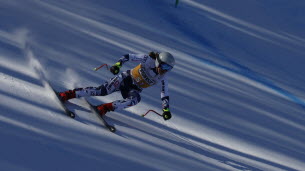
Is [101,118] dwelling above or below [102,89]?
below

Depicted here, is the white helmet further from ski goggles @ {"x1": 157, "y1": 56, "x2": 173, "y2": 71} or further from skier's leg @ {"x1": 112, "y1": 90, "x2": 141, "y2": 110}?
skier's leg @ {"x1": 112, "y1": 90, "x2": 141, "y2": 110}

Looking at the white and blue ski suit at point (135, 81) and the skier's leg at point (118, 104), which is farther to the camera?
the white and blue ski suit at point (135, 81)

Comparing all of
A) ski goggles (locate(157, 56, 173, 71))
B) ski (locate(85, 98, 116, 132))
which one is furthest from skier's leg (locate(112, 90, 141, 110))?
ski goggles (locate(157, 56, 173, 71))

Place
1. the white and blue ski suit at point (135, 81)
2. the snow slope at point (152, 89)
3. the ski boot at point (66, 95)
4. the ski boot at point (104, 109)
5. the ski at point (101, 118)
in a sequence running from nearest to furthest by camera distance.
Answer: the snow slope at point (152, 89) < the ski at point (101, 118) < the ski boot at point (66, 95) < the ski boot at point (104, 109) < the white and blue ski suit at point (135, 81)

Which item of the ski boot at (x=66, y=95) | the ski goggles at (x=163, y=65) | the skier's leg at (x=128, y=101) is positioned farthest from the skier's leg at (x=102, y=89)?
the ski goggles at (x=163, y=65)

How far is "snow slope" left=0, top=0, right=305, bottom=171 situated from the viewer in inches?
166

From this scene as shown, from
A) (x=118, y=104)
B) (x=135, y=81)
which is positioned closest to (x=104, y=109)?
(x=118, y=104)

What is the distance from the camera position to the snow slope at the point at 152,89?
4.21 metres

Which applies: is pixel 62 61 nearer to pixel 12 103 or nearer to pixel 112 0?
pixel 12 103

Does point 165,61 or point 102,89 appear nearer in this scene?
point 165,61

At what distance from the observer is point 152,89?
7.13 m

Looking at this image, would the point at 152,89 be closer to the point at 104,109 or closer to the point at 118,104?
the point at 118,104

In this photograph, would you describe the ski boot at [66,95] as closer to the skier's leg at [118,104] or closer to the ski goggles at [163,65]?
the skier's leg at [118,104]

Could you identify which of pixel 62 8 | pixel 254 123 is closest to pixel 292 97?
pixel 254 123
